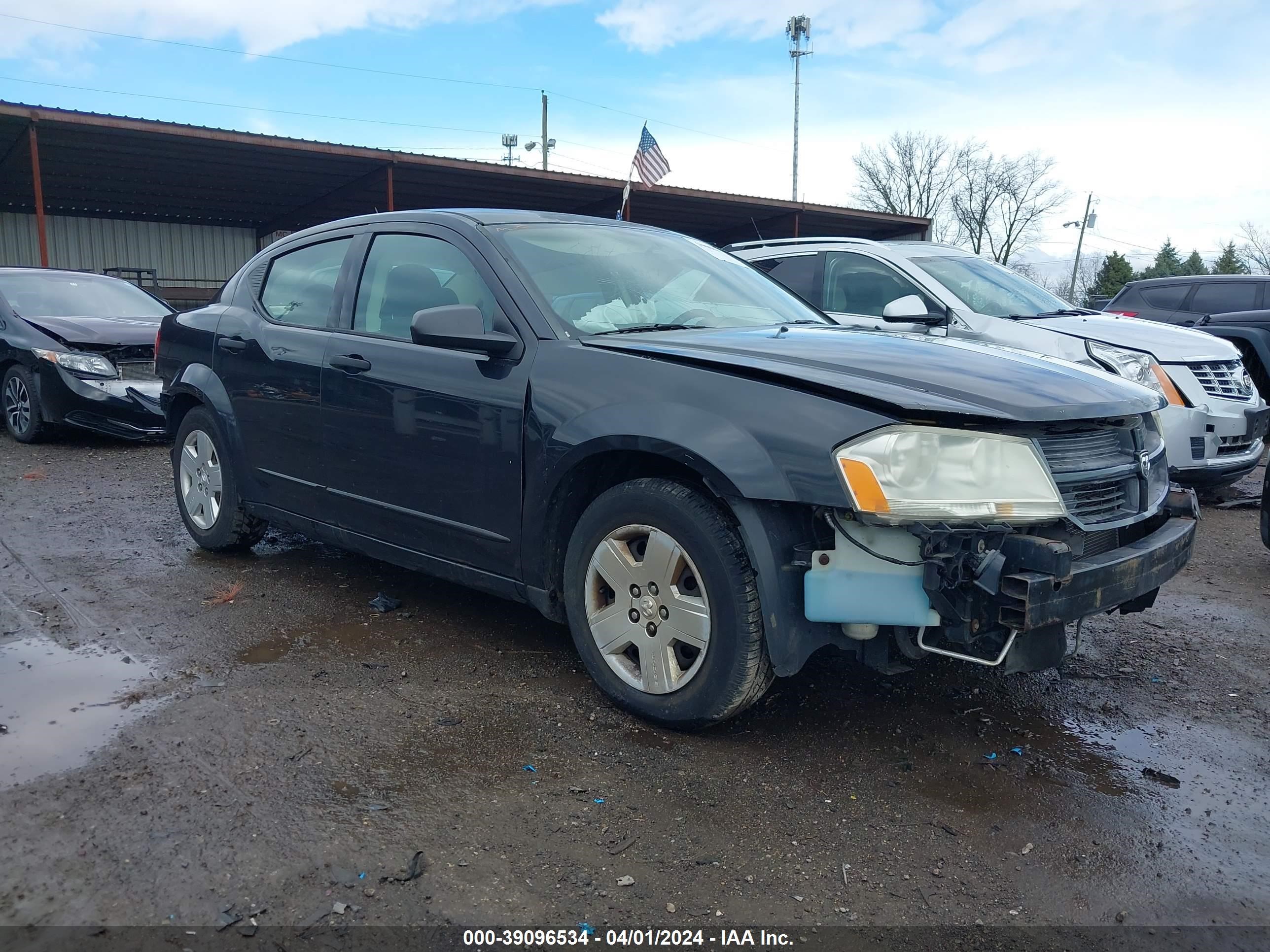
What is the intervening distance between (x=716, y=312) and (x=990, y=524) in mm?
1575

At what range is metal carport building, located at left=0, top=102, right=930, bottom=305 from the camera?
1720 centimetres

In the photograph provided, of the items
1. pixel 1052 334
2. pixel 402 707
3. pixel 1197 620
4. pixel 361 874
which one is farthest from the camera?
pixel 1052 334

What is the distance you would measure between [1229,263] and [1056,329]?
54094mm

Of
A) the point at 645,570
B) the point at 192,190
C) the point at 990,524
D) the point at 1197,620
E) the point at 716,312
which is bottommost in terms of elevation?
the point at 1197,620

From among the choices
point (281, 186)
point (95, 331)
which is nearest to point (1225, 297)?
point (95, 331)

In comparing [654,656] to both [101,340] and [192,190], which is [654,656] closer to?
[101,340]

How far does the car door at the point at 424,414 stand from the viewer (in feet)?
11.3

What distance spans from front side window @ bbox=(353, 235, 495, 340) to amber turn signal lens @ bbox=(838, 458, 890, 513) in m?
1.55

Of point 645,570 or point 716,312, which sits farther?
point 716,312

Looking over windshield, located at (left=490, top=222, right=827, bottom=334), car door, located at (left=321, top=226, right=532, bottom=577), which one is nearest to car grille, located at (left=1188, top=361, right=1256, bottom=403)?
windshield, located at (left=490, top=222, right=827, bottom=334)

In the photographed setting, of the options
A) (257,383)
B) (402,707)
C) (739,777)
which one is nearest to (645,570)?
(739,777)

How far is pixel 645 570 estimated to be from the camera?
9.89ft

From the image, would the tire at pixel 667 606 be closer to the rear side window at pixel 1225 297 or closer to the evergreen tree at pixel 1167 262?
the rear side window at pixel 1225 297

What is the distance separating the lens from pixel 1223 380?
6.73 metres
